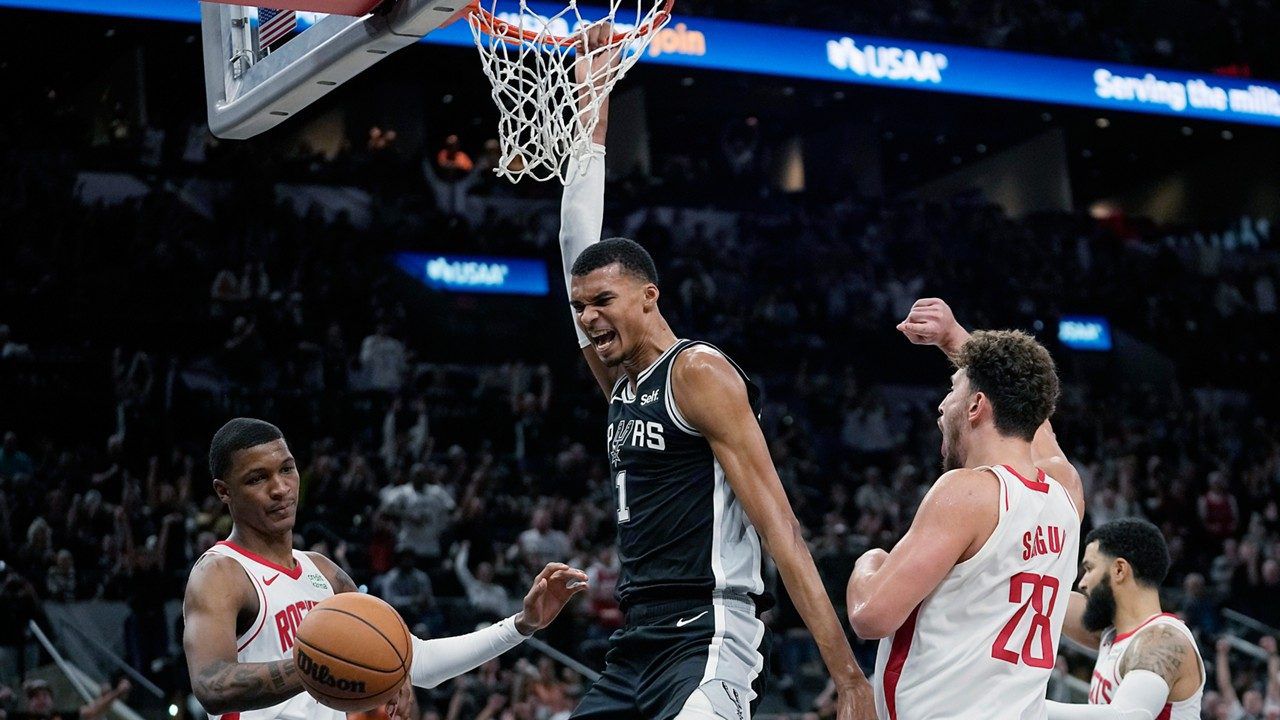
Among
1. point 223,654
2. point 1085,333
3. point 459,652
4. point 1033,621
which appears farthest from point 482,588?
point 1085,333

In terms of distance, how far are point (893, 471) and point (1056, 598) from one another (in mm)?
12862

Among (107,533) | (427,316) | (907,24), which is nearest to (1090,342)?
(907,24)

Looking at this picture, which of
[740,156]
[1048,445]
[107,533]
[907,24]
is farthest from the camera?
[740,156]

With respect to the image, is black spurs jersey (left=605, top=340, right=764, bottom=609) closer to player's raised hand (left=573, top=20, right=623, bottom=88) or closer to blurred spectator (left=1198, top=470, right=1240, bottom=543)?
player's raised hand (left=573, top=20, right=623, bottom=88)

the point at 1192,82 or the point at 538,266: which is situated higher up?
the point at 1192,82

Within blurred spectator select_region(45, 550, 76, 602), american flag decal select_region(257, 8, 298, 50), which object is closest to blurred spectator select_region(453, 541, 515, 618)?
blurred spectator select_region(45, 550, 76, 602)

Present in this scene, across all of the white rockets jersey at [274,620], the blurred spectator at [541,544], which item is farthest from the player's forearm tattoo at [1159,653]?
the blurred spectator at [541,544]

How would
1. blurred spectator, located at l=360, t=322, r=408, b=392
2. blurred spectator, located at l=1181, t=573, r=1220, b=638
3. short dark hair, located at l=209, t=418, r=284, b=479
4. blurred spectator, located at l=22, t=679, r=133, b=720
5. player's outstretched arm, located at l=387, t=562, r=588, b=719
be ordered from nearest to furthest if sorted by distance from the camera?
short dark hair, located at l=209, t=418, r=284, b=479 → player's outstretched arm, located at l=387, t=562, r=588, b=719 → blurred spectator, located at l=22, t=679, r=133, b=720 → blurred spectator, located at l=1181, t=573, r=1220, b=638 → blurred spectator, located at l=360, t=322, r=408, b=392

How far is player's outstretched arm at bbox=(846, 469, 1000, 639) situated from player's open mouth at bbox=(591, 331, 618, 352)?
93 centimetres

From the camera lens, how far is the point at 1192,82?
1980 centimetres

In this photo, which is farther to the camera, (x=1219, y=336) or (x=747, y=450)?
(x=1219, y=336)

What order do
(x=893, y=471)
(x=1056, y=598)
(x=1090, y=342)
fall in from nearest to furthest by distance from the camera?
(x=1056, y=598) < (x=893, y=471) < (x=1090, y=342)

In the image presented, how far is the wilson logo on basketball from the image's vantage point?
11.8 ft

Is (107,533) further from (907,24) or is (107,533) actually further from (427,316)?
(907,24)
